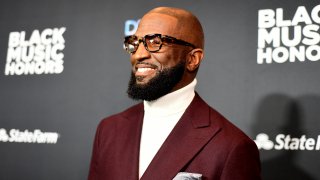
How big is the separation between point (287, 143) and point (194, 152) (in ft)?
2.43

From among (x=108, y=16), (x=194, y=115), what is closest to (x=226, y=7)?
(x=108, y=16)

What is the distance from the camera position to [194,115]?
1.18 meters

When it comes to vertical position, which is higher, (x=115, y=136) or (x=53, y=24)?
(x=53, y=24)

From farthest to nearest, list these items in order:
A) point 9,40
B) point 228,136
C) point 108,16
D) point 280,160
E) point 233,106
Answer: point 9,40, point 108,16, point 233,106, point 280,160, point 228,136

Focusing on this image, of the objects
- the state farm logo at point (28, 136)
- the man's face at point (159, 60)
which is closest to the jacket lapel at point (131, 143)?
the man's face at point (159, 60)

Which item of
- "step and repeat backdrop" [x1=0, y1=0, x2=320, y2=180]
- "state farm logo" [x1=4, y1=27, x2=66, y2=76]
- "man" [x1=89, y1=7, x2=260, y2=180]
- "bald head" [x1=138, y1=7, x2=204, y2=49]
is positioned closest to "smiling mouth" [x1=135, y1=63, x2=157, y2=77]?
"man" [x1=89, y1=7, x2=260, y2=180]

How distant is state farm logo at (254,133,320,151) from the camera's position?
1661mm

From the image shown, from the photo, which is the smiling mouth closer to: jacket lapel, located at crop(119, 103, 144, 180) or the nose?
the nose

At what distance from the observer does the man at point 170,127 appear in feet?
3.59

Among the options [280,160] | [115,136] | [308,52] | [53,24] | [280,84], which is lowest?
[280,160]

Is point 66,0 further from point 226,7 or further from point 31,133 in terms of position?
point 226,7

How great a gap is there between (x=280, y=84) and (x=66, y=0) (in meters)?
1.36

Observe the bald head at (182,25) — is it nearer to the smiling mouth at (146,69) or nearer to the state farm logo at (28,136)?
the smiling mouth at (146,69)

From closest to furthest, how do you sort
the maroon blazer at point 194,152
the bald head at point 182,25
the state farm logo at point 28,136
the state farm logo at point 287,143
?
the maroon blazer at point 194,152 < the bald head at point 182,25 < the state farm logo at point 287,143 < the state farm logo at point 28,136
